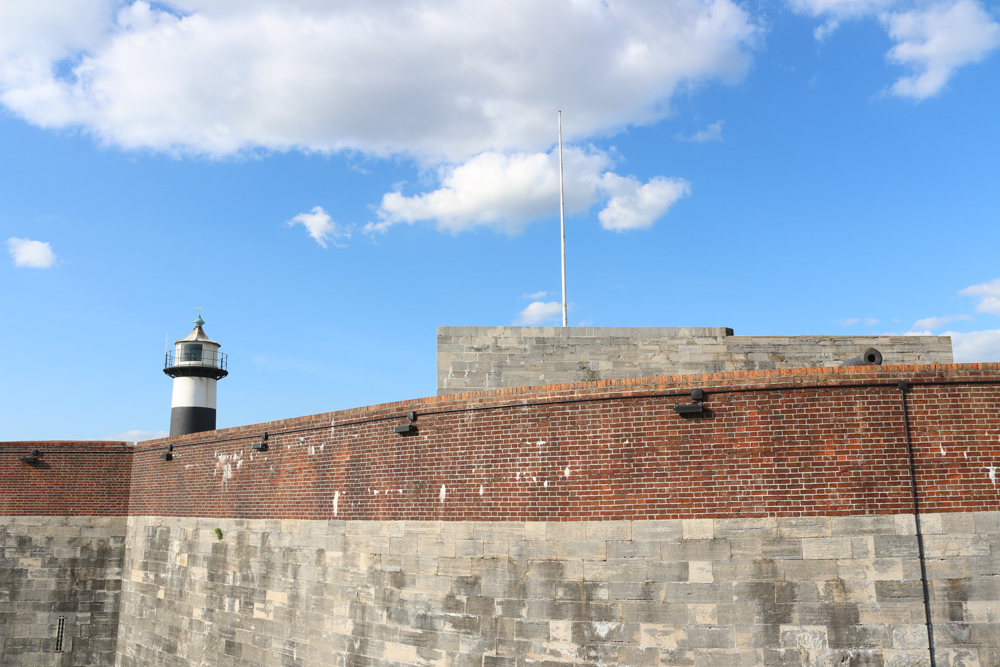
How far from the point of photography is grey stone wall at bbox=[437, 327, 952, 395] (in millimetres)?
15250

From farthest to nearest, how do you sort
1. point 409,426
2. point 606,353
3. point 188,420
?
point 188,420
point 606,353
point 409,426

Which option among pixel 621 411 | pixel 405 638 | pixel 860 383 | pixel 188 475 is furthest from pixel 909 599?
pixel 188 475

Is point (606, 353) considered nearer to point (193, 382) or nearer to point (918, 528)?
point (918, 528)

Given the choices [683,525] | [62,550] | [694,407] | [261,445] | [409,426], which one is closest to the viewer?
[683,525]

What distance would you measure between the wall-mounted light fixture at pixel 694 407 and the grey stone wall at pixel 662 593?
54.6 inches

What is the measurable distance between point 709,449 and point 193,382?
745 inches

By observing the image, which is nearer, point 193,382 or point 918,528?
point 918,528

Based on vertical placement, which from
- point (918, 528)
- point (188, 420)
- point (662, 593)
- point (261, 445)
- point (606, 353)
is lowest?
point (662, 593)

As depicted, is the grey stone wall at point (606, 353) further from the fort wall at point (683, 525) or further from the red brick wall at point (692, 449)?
the fort wall at point (683, 525)

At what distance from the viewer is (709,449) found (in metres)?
9.56

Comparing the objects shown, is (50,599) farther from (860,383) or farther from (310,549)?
(860,383)

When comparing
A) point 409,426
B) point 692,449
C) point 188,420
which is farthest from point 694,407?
point 188,420

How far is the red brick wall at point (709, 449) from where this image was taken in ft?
30.2

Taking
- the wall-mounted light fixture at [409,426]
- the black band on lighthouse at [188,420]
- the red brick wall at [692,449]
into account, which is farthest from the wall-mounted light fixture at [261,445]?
the black band on lighthouse at [188,420]
